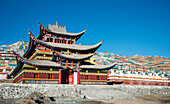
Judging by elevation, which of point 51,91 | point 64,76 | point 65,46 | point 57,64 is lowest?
point 51,91

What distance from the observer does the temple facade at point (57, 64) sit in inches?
1025

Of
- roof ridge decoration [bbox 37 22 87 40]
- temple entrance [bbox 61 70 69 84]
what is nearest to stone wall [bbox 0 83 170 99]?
temple entrance [bbox 61 70 69 84]

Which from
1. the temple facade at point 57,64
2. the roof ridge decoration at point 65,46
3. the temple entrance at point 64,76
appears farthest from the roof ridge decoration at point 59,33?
the temple entrance at point 64,76

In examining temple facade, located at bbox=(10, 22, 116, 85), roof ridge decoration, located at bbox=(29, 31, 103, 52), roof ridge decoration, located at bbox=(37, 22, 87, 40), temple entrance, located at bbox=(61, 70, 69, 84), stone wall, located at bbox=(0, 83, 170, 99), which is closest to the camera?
stone wall, located at bbox=(0, 83, 170, 99)

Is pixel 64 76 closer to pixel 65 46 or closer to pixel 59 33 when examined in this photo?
pixel 65 46

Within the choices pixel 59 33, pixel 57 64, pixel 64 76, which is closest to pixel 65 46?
pixel 59 33

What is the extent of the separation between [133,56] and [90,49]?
205 ft

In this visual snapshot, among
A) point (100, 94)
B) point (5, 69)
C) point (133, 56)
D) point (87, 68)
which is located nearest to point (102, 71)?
point (87, 68)

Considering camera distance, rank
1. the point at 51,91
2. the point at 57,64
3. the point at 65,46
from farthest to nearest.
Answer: the point at 65,46
the point at 57,64
the point at 51,91

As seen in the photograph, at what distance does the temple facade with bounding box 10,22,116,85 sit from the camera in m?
26.0

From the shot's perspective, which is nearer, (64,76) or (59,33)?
(64,76)

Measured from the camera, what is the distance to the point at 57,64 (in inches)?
1111

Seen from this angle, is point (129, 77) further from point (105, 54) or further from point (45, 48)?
point (105, 54)

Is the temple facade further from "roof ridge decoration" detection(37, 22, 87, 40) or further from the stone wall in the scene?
the stone wall
